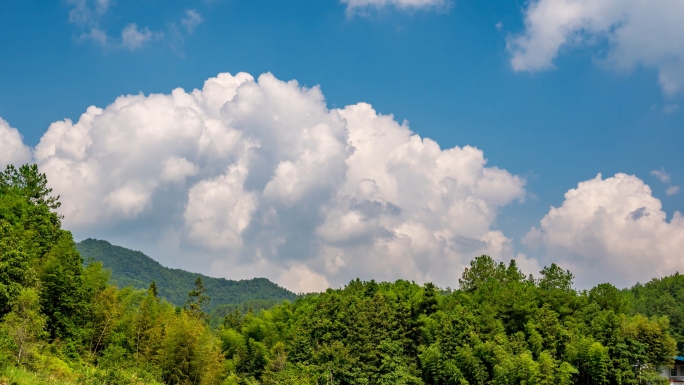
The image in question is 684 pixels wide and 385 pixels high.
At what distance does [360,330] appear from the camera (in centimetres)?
7200

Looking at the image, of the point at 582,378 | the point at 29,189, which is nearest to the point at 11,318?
the point at 29,189

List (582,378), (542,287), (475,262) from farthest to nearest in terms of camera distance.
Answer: (475,262)
(542,287)
(582,378)

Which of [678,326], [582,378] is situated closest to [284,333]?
[582,378]

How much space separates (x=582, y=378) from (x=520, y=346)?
663 cm

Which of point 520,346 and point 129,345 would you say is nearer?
point 520,346

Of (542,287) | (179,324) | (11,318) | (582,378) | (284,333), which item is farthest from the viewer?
(284,333)

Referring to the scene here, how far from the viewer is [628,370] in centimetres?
5688

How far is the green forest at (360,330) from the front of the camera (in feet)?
182

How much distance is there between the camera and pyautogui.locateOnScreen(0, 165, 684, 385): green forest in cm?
5541

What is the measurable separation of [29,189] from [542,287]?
64.1m

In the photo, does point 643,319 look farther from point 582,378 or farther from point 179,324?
point 179,324

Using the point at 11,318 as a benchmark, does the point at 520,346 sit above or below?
above

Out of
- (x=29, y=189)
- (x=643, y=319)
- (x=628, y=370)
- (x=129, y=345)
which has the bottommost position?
(x=129, y=345)

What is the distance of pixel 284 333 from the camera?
88750 mm
